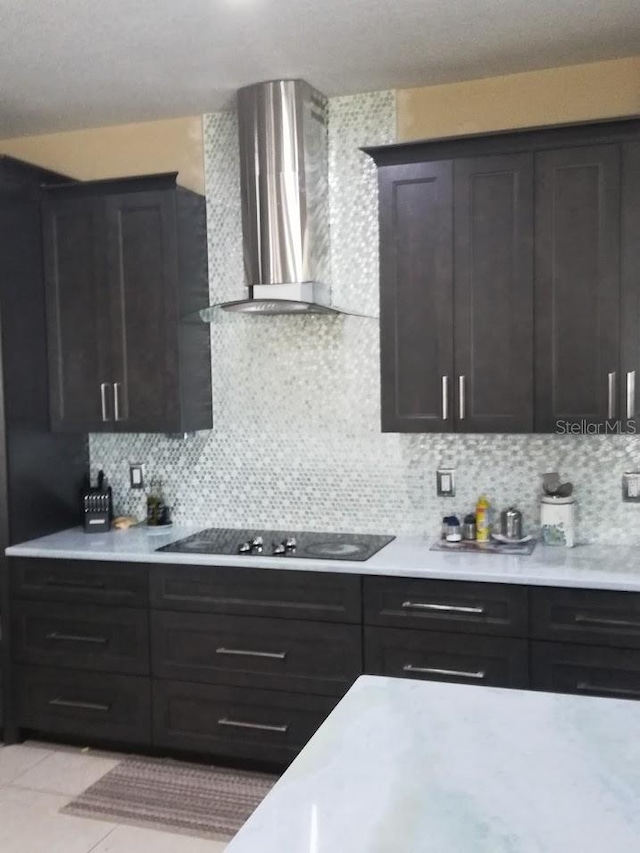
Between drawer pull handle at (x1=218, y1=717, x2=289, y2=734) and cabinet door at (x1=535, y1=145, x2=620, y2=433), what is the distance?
4.86ft

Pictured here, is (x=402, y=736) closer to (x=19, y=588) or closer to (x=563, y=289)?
(x=563, y=289)

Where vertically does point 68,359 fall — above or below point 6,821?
above

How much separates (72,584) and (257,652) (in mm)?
860

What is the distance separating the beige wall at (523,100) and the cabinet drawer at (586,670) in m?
1.92

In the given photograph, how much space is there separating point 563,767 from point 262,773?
2.19 m

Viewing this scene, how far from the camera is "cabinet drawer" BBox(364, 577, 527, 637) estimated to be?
109 inches

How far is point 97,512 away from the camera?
370 centimetres

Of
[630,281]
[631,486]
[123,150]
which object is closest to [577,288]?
[630,281]

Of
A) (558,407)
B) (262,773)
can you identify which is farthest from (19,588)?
(558,407)

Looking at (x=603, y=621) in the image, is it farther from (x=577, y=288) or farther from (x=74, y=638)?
(x=74, y=638)

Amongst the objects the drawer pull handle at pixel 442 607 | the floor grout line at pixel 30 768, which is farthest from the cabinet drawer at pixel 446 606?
the floor grout line at pixel 30 768

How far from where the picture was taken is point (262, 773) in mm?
3170

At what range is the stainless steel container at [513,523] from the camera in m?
3.21

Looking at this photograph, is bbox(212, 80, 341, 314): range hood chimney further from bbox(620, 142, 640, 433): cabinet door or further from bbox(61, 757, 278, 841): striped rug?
bbox(61, 757, 278, 841): striped rug
